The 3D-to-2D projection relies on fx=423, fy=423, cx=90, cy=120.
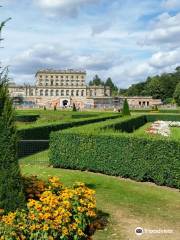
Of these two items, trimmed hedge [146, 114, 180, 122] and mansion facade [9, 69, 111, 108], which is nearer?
trimmed hedge [146, 114, 180, 122]

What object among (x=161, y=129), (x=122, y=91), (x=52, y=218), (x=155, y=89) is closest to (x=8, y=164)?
(x=52, y=218)

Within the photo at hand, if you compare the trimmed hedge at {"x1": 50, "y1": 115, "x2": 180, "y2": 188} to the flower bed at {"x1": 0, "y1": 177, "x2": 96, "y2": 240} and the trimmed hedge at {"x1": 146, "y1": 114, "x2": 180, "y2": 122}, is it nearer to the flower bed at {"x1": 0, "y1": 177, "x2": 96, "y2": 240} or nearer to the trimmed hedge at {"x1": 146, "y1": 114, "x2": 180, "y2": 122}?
the flower bed at {"x1": 0, "y1": 177, "x2": 96, "y2": 240}

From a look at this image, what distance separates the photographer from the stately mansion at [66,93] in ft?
407

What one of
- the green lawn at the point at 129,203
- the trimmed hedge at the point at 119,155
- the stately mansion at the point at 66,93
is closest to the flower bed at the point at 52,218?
the green lawn at the point at 129,203

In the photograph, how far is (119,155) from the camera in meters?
13.2

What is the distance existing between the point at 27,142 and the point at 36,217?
34.1 ft

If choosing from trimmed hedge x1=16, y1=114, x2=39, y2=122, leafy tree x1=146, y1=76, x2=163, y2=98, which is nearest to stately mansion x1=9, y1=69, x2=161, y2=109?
leafy tree x1=146, y1=76, x2=163, y2=98

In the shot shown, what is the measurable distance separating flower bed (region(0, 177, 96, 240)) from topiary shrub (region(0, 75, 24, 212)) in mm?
188

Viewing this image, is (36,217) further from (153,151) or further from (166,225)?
(153,151)

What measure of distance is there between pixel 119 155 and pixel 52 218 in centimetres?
702

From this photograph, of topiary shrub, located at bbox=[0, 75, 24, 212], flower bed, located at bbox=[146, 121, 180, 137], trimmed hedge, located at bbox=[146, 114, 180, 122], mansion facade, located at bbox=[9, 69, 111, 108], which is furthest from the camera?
mansion facade, located at bbox=[9, 69, 111, 108]

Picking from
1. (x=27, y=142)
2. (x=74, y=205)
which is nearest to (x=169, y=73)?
(x=27, y=142)

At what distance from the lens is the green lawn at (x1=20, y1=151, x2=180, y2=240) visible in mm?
7484

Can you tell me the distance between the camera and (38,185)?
768 centimetres
